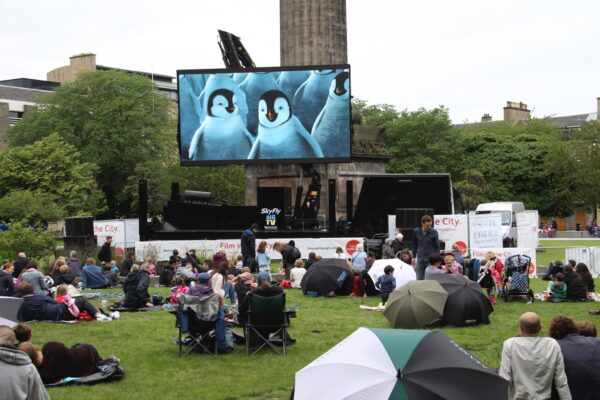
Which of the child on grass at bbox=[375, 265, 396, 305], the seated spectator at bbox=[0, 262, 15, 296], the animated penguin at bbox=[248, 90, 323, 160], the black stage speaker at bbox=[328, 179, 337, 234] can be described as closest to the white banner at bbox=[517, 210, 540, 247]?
the black stage speaker at bbox=[328, 179, 337, 234]

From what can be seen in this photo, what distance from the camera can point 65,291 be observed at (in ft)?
57.2

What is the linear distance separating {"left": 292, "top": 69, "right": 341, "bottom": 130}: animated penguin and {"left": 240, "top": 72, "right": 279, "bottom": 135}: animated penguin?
3.77 ft

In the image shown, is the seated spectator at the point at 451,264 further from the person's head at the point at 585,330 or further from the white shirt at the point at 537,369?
the white shirt at the point at 537,369

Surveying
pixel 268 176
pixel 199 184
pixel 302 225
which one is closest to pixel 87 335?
pixel 302 225

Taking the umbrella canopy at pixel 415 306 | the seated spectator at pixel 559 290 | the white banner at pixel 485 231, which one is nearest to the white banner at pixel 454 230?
the white banner at pixel 485 231

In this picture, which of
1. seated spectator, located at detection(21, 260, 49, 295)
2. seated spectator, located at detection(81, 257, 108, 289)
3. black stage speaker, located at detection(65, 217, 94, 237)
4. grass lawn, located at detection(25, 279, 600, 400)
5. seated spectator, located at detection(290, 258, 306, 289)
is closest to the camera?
grass lawn, located at detection(25, 279, 600, 400)

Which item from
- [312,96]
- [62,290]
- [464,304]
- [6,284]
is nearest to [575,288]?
[464,304]

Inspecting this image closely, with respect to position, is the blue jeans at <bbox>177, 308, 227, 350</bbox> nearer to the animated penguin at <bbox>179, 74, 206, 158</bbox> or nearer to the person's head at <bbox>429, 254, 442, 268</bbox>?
the person's head at <bbox>429, 254, 442, 268</bbox>

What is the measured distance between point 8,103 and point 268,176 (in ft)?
159

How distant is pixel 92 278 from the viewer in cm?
2495

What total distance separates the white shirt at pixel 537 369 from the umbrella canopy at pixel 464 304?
8.15m

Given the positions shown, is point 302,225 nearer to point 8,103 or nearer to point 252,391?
point 252,391

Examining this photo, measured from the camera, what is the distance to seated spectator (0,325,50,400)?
680cm

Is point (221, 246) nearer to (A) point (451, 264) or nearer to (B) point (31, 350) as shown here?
(A) point (451, 264)
